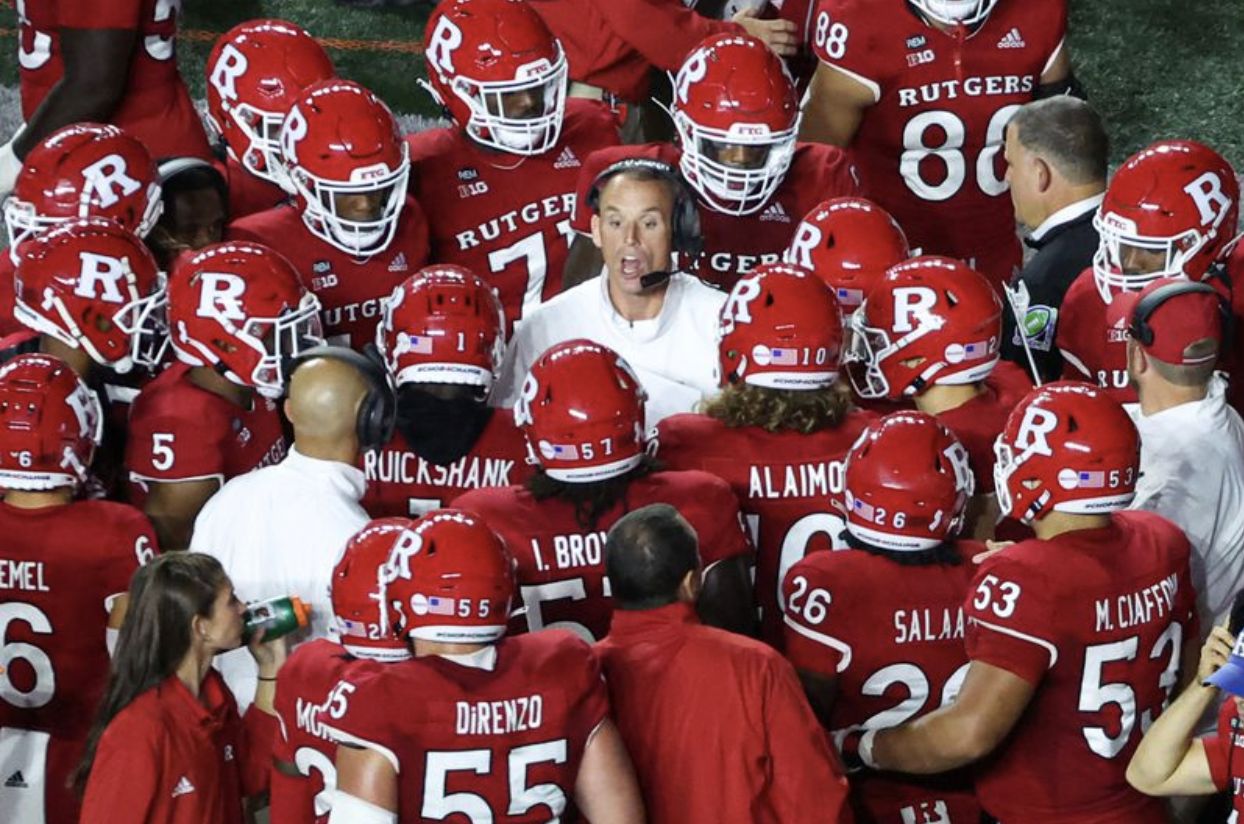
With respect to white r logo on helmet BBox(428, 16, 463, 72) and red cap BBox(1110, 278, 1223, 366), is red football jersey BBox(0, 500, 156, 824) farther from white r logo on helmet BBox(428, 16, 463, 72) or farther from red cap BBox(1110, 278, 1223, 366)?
red cap BBox(1110, 278, 1223, 366)

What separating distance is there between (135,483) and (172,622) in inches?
42.9

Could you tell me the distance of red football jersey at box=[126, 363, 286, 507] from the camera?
16.8ft

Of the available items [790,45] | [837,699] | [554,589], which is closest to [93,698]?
[554,589]

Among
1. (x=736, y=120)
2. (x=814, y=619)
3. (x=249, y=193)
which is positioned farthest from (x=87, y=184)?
(x=814, y=619)

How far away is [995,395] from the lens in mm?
5328

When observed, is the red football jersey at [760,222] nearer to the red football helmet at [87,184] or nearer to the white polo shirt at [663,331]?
the white polo shirt at [663,331]

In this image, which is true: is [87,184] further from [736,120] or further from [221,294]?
Result: [736,120]

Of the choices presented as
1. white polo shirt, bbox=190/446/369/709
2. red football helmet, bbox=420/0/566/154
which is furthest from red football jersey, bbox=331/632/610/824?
red football helmet, bbox=420/0/566/154

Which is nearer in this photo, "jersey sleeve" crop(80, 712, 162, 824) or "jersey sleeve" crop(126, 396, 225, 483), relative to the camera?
"jersey sleeve" crop(80, 712, 162, 824)

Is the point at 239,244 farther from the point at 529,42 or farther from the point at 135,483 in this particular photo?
the point at 529,42

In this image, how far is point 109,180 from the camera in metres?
5.79

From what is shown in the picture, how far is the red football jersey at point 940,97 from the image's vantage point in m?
6.61

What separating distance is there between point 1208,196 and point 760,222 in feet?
4.26

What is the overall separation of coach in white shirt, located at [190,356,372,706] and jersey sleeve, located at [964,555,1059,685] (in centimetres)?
143
